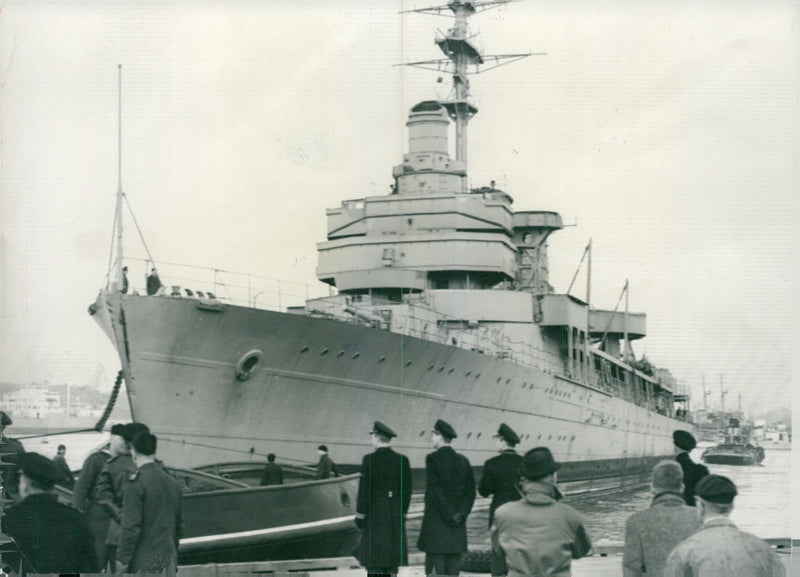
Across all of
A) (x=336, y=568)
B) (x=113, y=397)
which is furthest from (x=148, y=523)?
(x=113, y=397)

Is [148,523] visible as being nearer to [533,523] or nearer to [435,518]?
[435,518]

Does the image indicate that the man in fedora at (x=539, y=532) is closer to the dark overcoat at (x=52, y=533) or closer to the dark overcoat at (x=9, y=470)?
the dark overcoat at (x=52, y=533)

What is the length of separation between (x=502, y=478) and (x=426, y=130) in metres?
14.3

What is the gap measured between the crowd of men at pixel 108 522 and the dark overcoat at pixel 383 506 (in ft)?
4.97

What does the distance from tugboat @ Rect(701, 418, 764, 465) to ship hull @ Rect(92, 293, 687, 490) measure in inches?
185

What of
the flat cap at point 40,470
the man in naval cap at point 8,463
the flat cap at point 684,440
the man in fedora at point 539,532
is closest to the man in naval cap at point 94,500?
the man in naval cap at point 8,463

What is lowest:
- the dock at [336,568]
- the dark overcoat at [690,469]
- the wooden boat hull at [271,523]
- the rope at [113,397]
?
the dock at [336,568]

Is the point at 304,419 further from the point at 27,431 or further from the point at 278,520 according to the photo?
the point at 278,520

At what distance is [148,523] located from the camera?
6.32 m

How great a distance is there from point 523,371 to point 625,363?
903 cm

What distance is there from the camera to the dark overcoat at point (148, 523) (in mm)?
6242

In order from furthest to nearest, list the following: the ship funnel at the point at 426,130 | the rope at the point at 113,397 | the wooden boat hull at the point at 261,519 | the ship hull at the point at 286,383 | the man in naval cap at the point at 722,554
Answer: the ship funnel at the point at 426,130
the ship hull at the point at 286,383
the rope at the point at 113,397
the wooden boat hull at the point at 261,519
the man in naval cap at the point at 722,554

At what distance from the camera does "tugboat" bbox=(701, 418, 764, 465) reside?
19.8 meters

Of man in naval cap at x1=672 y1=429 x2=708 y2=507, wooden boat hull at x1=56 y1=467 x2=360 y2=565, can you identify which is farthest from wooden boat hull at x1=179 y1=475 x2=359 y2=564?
man in naval cap at x1=672 y1=429 x2=708 y2=507
